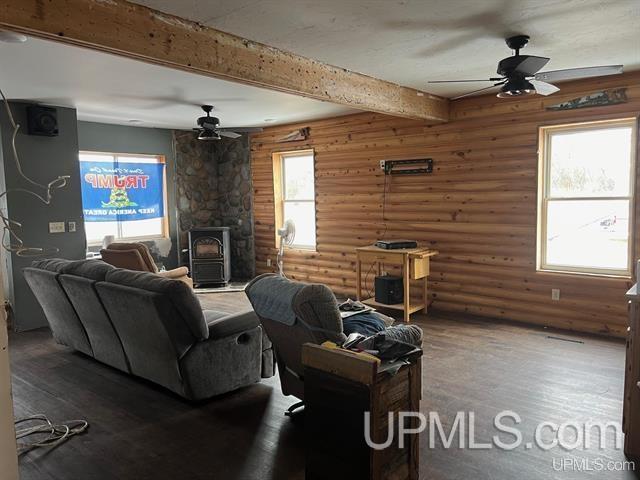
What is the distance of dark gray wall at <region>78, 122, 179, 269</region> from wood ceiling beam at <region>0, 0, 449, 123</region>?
4.40 metres

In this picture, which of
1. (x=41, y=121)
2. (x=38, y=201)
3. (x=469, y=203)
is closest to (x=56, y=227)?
(x=38, y=201)

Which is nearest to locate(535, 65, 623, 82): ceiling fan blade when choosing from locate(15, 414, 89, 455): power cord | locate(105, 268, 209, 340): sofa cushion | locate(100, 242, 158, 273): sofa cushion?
locate(105, 268, 209, 340): sofa cushion

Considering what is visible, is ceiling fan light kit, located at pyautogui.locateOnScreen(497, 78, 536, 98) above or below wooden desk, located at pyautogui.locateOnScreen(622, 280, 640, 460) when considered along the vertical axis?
above

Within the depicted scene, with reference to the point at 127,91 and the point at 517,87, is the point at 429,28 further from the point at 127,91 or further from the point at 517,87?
the point at 127,91

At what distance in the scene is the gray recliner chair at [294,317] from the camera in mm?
2611

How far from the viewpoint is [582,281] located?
489 cm

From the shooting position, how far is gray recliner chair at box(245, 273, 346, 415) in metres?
2.61

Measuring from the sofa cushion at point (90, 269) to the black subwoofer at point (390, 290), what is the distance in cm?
311

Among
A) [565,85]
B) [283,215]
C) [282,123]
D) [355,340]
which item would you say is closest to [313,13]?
[355,340]

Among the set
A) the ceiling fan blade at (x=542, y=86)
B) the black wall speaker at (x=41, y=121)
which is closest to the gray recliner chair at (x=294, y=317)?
the ceiling fan blade at (x=542, y=86)

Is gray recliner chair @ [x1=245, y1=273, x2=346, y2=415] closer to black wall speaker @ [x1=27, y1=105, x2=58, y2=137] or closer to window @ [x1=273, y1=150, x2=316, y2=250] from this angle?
black wall speaker @ [x1=27, y1=105, x2=58, y2=137]

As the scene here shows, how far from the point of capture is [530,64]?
3.39 metres

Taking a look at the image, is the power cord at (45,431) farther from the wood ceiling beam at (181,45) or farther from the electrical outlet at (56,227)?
the electrical outlet at (56,227)

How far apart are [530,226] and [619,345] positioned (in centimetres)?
145
